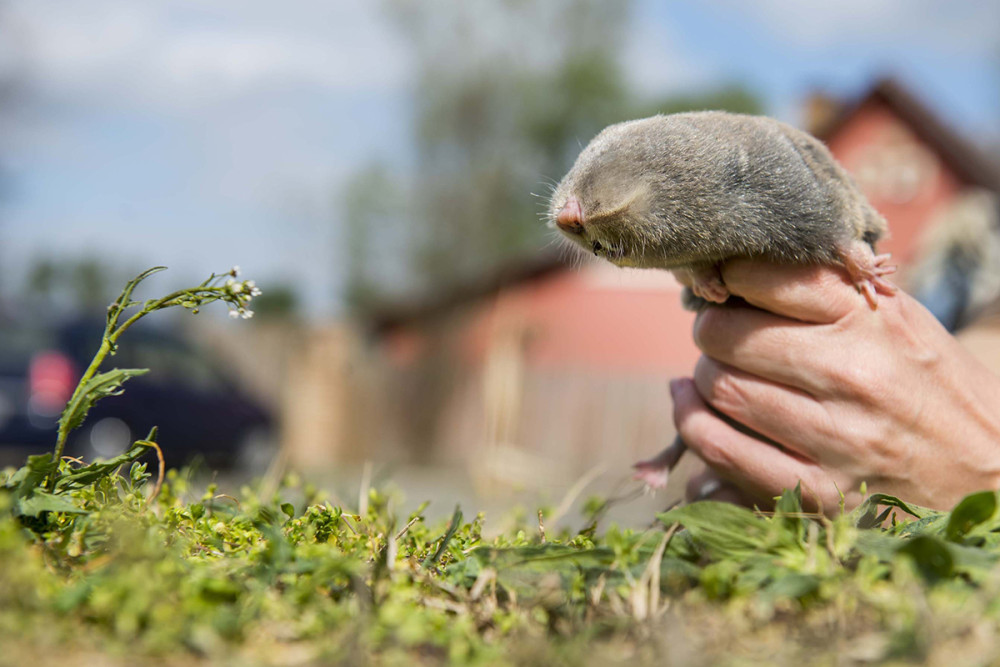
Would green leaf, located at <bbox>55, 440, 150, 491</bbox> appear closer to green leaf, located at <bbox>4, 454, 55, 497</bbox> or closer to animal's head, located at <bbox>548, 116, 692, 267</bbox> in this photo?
green leaf, located at <bbox>4, 454, 55, 497</bbox>

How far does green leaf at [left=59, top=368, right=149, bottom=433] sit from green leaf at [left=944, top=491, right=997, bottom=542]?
128cm

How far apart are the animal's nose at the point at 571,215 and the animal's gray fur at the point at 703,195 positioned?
0.8 inches

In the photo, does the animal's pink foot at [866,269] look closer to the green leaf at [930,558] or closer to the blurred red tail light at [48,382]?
the green leaf at [930,558]

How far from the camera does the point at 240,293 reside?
1456mm

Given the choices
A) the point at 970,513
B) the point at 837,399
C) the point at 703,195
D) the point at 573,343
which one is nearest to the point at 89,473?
the point at 970,513

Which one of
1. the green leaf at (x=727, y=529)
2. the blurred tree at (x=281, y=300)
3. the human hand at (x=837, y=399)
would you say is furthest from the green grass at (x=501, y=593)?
the blurred tree at (x=281, y=300)

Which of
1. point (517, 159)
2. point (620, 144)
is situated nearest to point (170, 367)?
point (620, 144)

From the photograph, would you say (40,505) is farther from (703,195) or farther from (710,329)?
(710,329)

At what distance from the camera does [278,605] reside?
1.08 meters

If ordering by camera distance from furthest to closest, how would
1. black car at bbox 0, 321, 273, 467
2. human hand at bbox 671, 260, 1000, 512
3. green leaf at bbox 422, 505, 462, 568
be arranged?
black car at bbox 0, 321, 273, 467 → human hand at bbox 671, 260, 1000, 512 → green leaf at bbox 422, 505, 462, 568

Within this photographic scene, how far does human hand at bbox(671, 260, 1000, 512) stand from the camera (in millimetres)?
2330

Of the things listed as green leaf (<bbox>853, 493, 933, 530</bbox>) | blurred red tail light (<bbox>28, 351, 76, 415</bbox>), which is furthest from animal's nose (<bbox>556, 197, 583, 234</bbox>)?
blurred red tail light (<bbox>28, 351, 76, 415</bbox>)

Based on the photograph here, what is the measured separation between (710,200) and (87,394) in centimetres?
153

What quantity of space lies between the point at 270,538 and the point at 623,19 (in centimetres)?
3411
